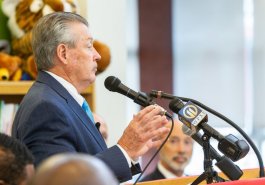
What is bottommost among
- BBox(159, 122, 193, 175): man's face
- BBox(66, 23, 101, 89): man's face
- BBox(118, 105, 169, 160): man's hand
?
BBox(159, 122, 193, 175): man's face

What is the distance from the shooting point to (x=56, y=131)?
1.60 meters

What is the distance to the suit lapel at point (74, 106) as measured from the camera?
5.62 feet

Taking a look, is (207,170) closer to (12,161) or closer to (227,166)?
(227,166)

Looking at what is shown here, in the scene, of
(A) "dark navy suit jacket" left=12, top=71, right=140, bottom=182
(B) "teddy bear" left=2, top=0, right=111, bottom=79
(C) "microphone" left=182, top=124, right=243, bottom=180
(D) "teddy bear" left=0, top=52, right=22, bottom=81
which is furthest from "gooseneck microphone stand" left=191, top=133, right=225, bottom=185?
(D) "teddy bear" left=0, top=52, right=22, bottom=81

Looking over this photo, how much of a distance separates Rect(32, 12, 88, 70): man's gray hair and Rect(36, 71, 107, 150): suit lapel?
0.20ft

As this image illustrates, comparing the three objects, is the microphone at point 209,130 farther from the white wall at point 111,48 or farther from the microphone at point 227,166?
the white wall at point 111,48

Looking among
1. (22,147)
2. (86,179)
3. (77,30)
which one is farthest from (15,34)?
(86,179)

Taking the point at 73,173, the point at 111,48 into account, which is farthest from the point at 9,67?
the point at 73,173

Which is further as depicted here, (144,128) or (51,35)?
(51,35)

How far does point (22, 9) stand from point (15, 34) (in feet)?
0.37

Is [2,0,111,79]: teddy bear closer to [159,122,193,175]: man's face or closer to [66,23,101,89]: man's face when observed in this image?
[159,122,193,175]: man's face

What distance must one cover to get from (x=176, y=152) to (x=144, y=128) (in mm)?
1751

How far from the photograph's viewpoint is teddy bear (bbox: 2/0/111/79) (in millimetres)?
2717

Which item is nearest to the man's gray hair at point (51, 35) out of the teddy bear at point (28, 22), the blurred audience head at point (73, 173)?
the teddy bear at point (28, 22)
